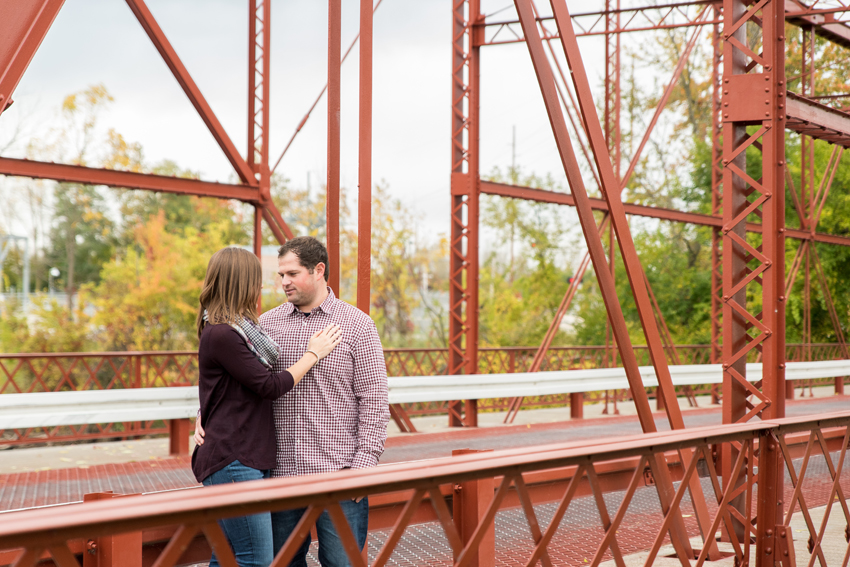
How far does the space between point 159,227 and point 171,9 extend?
1287cm

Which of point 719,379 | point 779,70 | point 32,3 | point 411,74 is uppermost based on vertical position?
point 411,74

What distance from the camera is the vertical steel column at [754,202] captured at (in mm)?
6219

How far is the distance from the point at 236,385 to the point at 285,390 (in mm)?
200

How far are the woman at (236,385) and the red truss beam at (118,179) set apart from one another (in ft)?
22.2

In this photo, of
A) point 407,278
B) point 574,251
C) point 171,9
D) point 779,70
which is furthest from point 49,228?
point 779,70

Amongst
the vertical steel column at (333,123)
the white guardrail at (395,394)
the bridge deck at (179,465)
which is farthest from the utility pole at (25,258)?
the vertical steel column at (333,123)

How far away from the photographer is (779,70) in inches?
245

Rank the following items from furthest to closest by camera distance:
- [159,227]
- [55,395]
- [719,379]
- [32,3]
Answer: [159,227] < [719,379] < [55,395] < [32,3]

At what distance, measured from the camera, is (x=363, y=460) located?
11.7ft

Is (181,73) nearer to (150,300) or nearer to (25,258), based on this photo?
(150,300)

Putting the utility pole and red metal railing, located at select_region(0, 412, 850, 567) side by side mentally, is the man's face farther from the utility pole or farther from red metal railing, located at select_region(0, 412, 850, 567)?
the utility pole

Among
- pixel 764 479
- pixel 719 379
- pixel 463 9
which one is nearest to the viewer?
pixel 764 479

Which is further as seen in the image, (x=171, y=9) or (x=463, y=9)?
(x=171, y=9)

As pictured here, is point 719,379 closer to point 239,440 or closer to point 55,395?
point 55,395
